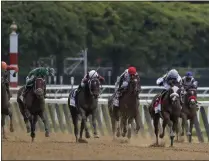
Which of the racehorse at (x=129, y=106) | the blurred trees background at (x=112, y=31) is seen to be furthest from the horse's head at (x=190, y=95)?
the blurred trees background at (x=112, y=31)

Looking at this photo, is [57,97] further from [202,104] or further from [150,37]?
[150,37]

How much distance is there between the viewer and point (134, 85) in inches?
666

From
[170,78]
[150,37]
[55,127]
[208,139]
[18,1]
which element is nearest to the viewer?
[170,78]

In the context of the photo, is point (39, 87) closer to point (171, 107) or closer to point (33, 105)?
point (33, 105)

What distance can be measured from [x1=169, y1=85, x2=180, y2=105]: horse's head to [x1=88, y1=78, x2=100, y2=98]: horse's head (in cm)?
140

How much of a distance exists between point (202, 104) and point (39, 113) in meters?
4.31

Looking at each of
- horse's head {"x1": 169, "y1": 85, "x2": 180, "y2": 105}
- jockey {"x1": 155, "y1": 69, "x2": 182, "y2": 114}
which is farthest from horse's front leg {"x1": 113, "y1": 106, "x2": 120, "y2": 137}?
horse's head {"x1": 169, "y1": 85, "x2": 180, "y2": 105}

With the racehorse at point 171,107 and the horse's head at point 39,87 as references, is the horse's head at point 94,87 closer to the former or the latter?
the horse's head at point 39,87

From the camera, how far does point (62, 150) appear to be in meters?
12.9

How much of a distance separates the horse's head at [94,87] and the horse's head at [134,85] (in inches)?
25.7

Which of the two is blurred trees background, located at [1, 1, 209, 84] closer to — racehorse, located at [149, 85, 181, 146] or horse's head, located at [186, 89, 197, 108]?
horse's head, located at [186, 89, 197, 108]

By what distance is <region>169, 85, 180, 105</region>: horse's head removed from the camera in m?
15.9

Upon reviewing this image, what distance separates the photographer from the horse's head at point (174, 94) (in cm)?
1585

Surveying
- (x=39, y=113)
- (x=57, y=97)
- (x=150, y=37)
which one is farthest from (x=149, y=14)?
Answer: (x=39, y=113)
